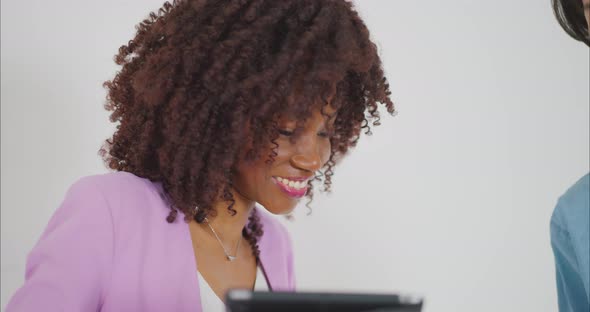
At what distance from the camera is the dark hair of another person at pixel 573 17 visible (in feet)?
3.44

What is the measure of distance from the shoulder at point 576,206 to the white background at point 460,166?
43.7 inches

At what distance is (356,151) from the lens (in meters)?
2.02

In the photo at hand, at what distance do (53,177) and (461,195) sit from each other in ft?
3.85

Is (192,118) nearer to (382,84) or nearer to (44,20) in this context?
(382,84)

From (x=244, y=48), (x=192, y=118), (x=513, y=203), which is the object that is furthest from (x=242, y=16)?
(x=513, y=203)

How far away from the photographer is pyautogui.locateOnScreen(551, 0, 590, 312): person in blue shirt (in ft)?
2.87

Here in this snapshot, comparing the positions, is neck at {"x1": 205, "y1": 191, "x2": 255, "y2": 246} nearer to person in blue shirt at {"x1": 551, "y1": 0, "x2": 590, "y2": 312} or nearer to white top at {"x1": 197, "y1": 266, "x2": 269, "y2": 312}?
white top at {"x1": 197, "y1": 266, "x2": 269, "y2": 312}

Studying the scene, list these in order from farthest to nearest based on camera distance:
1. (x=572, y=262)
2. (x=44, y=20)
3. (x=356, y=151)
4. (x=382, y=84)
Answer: (x=356, y=151), (x=44, y=20), (x=382, y=84), (x=572, y=262)

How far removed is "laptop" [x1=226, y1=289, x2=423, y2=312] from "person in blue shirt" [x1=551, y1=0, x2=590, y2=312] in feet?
0.77

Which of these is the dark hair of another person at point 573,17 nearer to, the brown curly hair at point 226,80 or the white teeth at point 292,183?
the brown curly hair at point 226,80

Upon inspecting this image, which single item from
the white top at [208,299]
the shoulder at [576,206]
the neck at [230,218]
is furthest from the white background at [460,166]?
the shoulder at [576,206]

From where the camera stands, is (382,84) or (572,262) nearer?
(572,262)

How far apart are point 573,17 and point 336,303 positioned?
601mm

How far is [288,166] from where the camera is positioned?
1300 mm
